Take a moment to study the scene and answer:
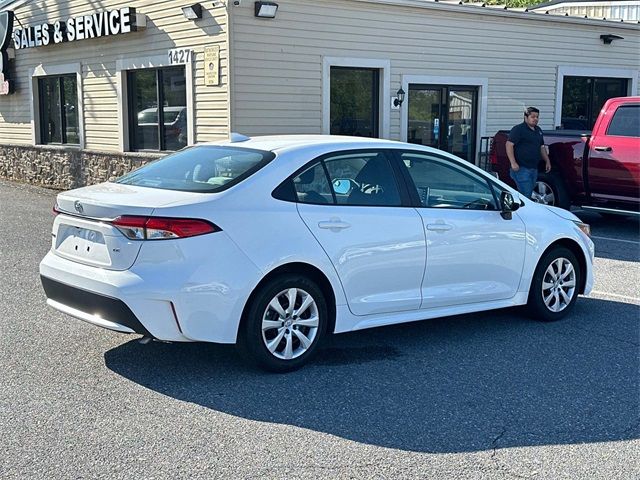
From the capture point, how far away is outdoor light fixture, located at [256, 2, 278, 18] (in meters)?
11.9

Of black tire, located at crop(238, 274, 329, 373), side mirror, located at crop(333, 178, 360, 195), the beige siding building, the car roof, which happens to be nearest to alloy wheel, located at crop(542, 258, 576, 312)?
the car roof

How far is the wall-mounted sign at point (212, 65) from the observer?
40.0ft

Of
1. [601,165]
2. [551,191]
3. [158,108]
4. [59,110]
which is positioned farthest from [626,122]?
[59,110]

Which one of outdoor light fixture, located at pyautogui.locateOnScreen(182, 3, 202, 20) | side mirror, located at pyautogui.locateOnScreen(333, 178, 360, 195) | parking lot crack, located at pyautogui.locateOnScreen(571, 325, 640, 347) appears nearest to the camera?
side mirror, located at pyautogui.locateOnScreen(333, 178, 360, 195)

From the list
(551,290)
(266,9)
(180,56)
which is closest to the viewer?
(551,290)

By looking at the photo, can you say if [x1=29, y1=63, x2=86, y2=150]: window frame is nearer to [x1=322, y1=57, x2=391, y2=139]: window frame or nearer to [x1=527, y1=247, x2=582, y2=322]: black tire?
[x1=322, y1=57, x2=391, y2=139]: window frame

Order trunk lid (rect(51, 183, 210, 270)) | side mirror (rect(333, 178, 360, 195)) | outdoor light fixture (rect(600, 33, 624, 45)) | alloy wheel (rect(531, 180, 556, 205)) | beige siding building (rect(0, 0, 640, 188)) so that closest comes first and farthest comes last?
trunk lid (rect(51, 183, 210, 270)) → side mirror (rect(333, 178, 360, 195)) → alloy wheel (rect(531, 180, 556, 205)) → beige siding building (rect(0, 0, 640, 188)) → outdoor light fixture (rect(600, 33, 624, 45))

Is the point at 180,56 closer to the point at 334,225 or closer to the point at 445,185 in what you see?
the point at 445,185

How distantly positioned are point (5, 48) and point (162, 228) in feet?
49.7

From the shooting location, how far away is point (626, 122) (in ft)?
36.0

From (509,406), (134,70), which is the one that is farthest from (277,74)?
(509,406)

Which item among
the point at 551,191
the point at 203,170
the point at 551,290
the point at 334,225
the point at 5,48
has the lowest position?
the point at 551,290

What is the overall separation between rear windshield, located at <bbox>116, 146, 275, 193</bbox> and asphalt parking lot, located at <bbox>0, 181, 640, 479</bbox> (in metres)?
1.23

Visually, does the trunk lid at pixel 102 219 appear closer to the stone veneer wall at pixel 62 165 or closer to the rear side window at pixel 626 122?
the rear side window at pixel 626 122
